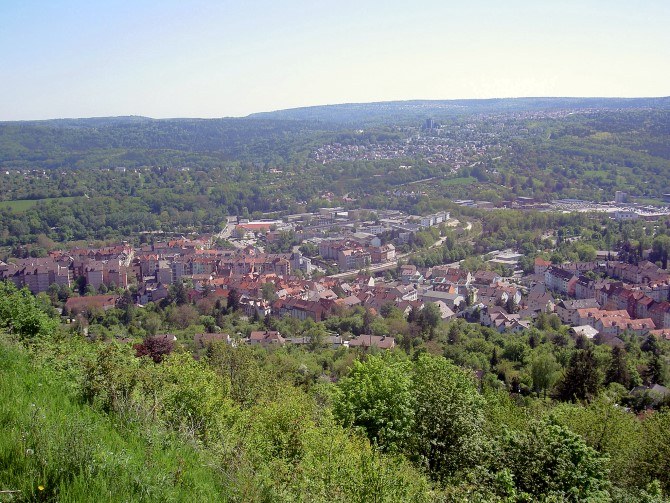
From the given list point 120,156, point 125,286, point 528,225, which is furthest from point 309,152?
point 125,286

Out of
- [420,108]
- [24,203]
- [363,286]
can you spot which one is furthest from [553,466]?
[420,108]

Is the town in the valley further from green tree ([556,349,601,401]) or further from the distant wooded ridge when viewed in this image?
the distant wooded ridge

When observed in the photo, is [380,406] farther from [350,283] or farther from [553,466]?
[350,283]

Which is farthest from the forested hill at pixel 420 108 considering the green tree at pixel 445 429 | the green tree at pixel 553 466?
the green tree at pixel 553 466

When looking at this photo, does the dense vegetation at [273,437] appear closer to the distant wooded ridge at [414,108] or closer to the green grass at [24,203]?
the green grass at [24,203]

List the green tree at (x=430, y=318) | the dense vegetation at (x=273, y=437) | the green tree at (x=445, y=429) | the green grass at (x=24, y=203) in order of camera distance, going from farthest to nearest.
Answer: the green grass at (x=24, y=203) < the green tree at (x=430, y=318) < the green tree at (x=445, y=429) < the dense vegetation at (x=273, y=437)

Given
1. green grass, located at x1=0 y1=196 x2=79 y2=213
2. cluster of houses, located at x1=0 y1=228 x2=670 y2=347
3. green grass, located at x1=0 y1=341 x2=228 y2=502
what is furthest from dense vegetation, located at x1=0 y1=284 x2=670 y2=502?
green grass, located at x1=0 y1=196 x2=79 y2=213

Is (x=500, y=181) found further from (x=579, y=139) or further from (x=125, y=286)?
(x=125, y=286)

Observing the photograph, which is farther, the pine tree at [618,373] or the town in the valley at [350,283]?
the town in the valley at [350,283]
